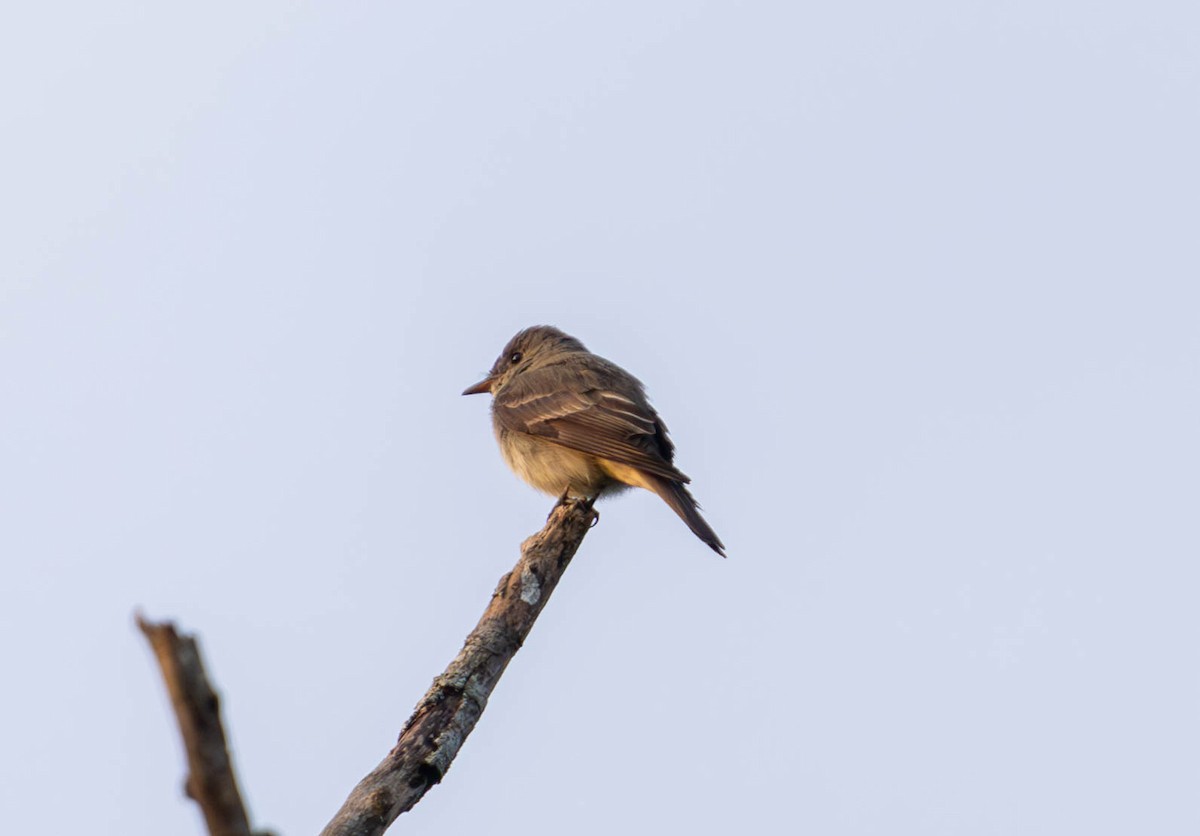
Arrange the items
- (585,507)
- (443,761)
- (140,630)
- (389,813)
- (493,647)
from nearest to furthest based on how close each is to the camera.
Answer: (140,630) → (389,813) → (443,761) → (493,647) → (585,507)

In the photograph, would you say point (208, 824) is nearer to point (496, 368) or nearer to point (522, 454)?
point (522, 454)

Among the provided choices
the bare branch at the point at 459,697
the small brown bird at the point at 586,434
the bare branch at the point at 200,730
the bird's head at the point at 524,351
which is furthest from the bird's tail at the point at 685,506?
the bare branch at the point at 200,730

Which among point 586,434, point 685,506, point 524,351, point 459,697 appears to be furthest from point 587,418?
point 459,697

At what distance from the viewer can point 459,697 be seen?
5.61 m

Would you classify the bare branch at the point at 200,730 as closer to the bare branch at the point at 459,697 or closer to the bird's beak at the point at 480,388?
the bare branch at the point at 459,697

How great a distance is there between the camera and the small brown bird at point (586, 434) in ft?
33.4

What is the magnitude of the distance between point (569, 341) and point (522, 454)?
91.4 inches

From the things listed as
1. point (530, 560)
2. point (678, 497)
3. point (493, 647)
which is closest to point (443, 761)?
point (493, 647)

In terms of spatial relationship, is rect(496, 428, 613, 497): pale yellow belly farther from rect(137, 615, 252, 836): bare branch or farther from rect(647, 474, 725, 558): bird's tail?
rect(137, 615, 252, 836): bare branch

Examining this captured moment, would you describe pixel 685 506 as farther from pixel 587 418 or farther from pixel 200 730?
pixel 200 730

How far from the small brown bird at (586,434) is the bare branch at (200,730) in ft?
22.5

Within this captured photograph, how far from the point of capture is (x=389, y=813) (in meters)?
4.80

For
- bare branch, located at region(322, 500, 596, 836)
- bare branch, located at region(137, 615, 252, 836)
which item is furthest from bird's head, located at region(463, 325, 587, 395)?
bare branch, located at region(137, 615, 252, 836)

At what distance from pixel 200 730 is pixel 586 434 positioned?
821cm
